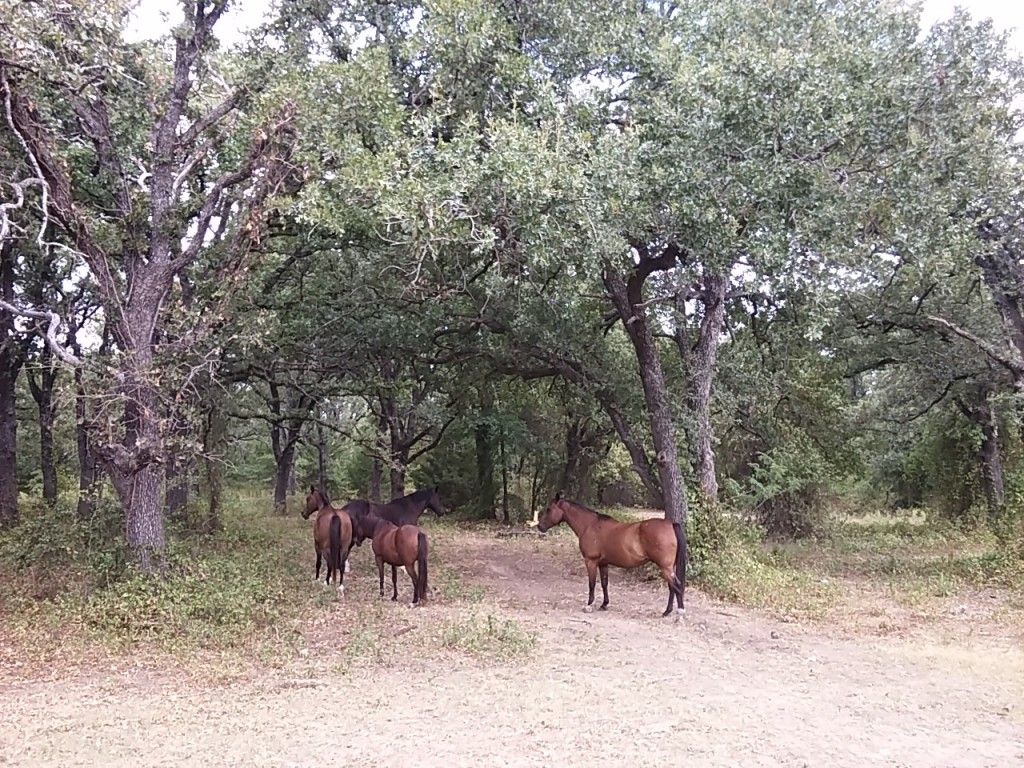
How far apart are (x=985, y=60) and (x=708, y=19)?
4.73 metres

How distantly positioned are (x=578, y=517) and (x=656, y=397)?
103 inches

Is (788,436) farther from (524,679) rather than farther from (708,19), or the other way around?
(524,679)

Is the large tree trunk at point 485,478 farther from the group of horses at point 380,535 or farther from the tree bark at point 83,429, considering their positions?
the tree bark at point 83,429

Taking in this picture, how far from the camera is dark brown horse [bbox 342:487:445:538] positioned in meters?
12.5

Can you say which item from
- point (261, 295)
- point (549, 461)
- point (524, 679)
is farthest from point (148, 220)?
point (549, 461)

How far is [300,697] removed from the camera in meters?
5.77

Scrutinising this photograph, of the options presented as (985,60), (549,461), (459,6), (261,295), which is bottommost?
(549,461)

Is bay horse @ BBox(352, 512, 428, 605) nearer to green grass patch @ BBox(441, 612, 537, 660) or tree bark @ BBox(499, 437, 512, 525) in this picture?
green grass patch @ BBox(441, 612, 537, 660)

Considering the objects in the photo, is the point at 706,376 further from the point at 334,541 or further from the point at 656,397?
the point at 334,541

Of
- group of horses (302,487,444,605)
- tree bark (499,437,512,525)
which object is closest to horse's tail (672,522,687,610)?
group of horses (302,487,444,605)

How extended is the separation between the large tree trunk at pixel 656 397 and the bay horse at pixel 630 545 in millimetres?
2033

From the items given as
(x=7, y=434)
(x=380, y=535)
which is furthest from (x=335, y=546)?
(x=7, y=434)

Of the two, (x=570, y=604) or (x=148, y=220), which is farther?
(x=570, y=604)

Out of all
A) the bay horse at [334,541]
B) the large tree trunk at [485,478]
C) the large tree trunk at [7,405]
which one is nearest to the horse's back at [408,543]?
the bay horse at [334,541]
